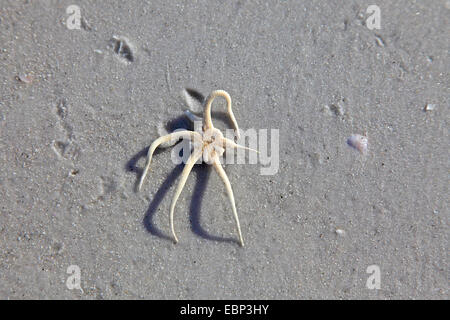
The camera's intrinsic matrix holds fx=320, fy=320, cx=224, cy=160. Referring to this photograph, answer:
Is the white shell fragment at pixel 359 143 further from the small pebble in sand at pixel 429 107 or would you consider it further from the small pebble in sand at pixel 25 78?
the small pebble in sand at pixel 25 78

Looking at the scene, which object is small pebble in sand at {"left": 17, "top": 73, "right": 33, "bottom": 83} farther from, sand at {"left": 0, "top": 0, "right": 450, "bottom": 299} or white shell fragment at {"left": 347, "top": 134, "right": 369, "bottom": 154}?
white shell fragment at {"left": 347, "top": 134, "right": 369, "bottom": 154}

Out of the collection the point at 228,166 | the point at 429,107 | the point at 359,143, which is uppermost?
the point at 429,107

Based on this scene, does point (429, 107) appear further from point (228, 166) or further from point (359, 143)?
point (228, 166)

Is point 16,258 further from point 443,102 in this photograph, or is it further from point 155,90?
point 443,102

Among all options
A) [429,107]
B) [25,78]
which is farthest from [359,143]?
[25,78]

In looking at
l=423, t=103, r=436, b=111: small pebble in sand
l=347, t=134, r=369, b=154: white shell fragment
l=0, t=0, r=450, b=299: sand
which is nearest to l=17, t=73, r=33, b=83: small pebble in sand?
l=0, t=0, r=450, b=299: sand

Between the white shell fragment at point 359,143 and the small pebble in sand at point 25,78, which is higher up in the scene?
the small pebble in sand at point 25,78

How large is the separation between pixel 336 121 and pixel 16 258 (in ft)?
7.62

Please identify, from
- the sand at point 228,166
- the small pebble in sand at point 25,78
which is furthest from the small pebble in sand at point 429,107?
the small pebble in sand at point 25,78

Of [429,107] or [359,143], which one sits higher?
[429,107]

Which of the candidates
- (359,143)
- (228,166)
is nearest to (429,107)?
(359,143)

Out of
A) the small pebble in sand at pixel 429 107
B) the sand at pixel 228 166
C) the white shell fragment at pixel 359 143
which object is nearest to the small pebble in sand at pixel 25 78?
the sand at pixel 228 166

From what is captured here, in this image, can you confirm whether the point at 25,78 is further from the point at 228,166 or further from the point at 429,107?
the point at 429,107

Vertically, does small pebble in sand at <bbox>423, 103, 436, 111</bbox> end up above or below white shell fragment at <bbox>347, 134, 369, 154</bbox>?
above
